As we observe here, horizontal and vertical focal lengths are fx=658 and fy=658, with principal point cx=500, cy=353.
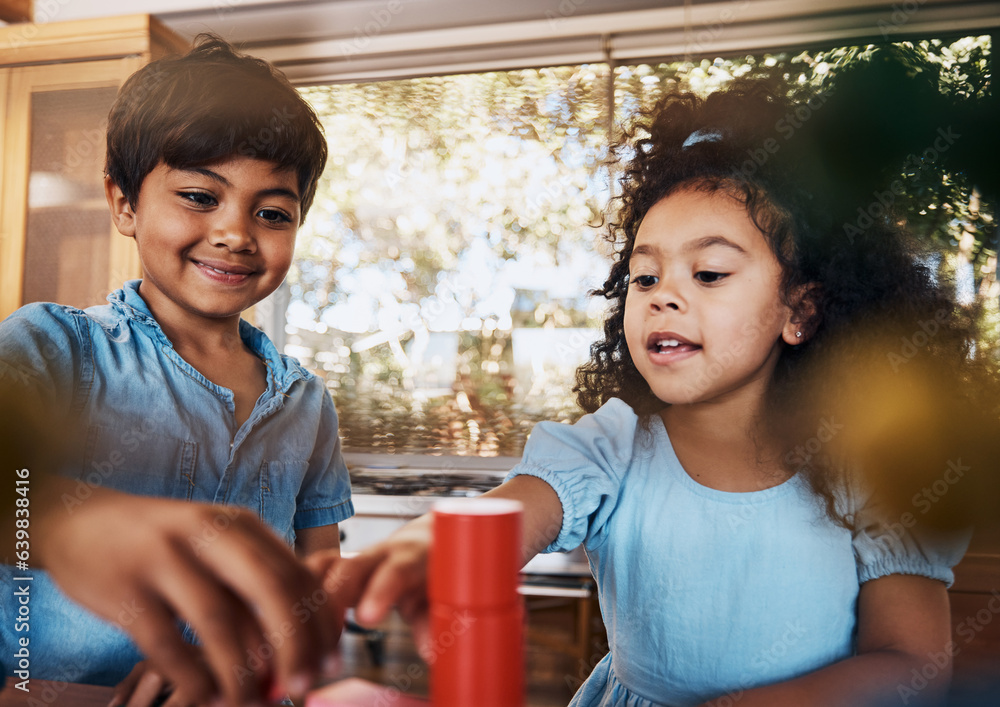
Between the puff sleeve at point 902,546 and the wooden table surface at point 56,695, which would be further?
the puff sleeve at point 902,546

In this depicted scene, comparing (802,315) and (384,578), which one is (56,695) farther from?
(802,315)

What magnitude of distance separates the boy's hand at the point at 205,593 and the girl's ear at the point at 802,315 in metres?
0.43

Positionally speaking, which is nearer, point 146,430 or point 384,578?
point 384,578

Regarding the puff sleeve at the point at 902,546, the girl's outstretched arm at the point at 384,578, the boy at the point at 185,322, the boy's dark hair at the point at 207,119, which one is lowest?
the puff sleeve at the point at 902,546

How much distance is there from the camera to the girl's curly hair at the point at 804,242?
49 centimetres

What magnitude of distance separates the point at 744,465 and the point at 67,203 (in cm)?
85

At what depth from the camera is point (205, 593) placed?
188 millimetres

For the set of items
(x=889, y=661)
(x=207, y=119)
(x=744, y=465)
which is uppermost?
(x=207, y=119)

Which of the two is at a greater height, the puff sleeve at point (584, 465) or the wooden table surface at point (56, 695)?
the puff sleeve at point (584, 465)

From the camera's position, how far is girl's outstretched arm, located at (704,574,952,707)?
40cm

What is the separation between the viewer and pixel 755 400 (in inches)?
21.1

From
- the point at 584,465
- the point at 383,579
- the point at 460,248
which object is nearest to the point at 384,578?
the point at 383,579

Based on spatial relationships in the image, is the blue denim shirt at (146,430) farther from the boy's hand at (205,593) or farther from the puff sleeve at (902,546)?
the puff sleeve at (902,546)

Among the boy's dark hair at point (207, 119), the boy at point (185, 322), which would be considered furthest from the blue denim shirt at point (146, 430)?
the boy's dark hair at point (207, 119)
